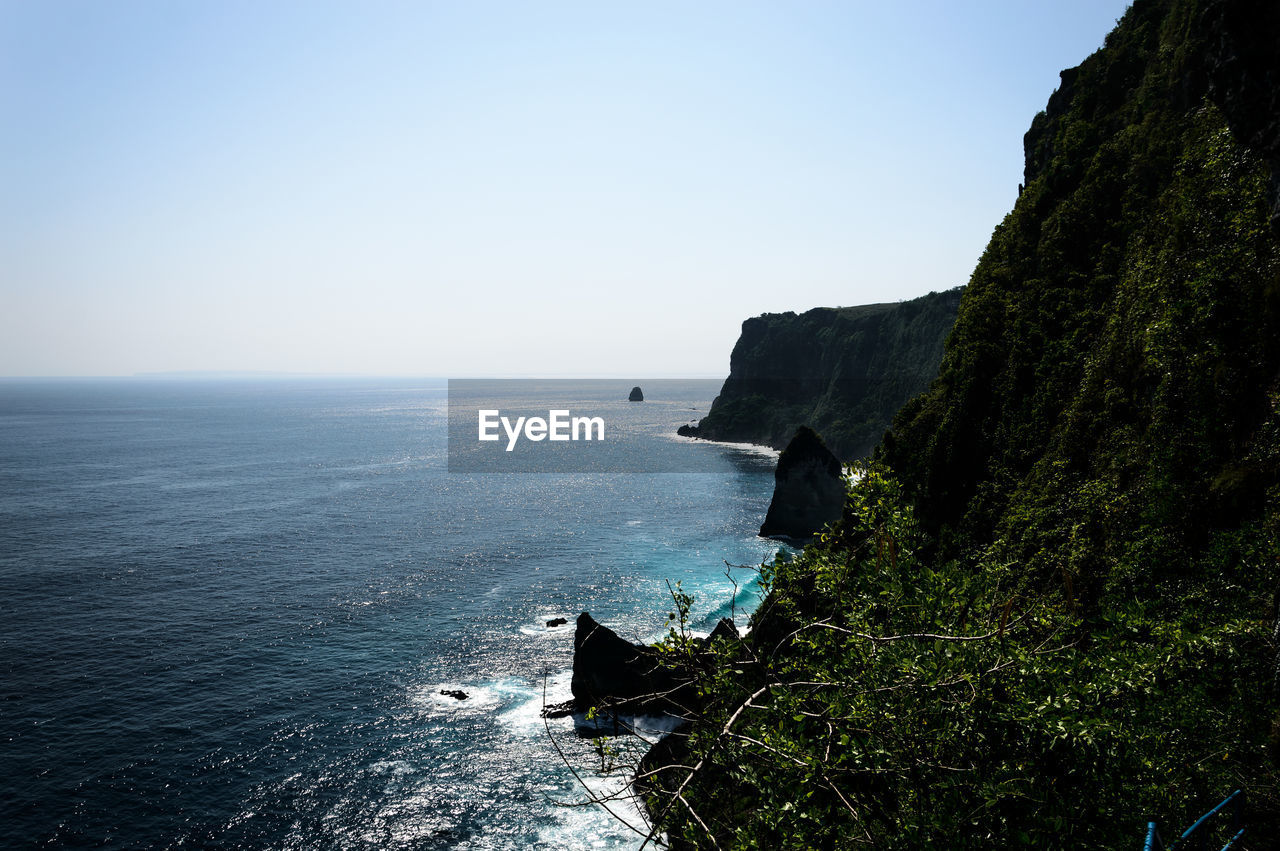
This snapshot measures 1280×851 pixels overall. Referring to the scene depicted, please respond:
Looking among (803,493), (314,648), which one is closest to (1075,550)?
(314,648)

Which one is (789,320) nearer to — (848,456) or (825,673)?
(848,456)

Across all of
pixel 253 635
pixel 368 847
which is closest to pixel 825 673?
pixel 368 847

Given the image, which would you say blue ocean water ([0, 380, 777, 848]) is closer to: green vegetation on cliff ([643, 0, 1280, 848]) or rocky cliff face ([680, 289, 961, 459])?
green vegetation on cliff ([643, 0, 1280, 848])

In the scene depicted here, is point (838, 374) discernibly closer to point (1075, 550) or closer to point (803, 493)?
point (803, 493)

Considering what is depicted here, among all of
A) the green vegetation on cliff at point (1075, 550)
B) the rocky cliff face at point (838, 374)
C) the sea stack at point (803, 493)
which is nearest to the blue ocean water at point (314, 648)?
the sea stack at point (803, 493)

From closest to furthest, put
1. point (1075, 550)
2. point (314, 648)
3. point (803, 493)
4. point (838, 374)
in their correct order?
1. point (1075, 550)
2. point (314, 648)
3. point (803, 493)
4. point (838, 374)

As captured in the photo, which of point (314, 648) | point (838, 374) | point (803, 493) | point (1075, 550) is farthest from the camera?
point (838, 374)

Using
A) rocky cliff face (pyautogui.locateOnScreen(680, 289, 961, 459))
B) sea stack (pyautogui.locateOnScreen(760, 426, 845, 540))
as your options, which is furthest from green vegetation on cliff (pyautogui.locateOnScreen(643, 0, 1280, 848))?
rocky cliff face (pyautogui.locateOnScreen(680, 289, 961, 459))
